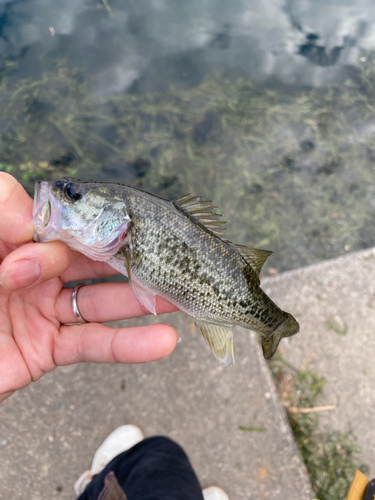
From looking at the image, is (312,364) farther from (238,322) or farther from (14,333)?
(14,333)

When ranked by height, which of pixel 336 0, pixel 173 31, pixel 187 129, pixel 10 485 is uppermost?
pixel 336 0

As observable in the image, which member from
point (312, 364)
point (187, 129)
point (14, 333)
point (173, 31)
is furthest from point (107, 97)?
point (312, 364)

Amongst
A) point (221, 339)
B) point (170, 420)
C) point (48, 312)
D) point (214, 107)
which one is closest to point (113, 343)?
point (48, 312)

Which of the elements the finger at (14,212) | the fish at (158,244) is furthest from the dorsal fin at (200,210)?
the finger at (14,212)

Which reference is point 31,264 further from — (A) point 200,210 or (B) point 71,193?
(A) point 200,210

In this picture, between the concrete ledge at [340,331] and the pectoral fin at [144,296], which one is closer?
the pectoral fin at [144,296]

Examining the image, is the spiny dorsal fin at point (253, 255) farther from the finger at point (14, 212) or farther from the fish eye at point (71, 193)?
the finger at point (14, 212)
